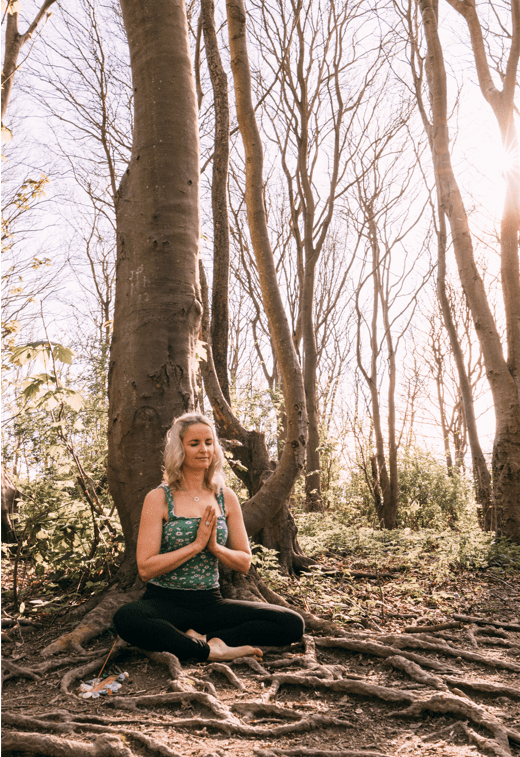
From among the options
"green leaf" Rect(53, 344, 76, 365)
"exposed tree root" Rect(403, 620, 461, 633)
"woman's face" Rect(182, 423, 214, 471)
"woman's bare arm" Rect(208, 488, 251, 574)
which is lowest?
"exposed tree root" Rect(403, 620, 461, 633)

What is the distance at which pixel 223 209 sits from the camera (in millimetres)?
6109

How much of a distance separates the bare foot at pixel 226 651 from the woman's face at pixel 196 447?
37.4 inches

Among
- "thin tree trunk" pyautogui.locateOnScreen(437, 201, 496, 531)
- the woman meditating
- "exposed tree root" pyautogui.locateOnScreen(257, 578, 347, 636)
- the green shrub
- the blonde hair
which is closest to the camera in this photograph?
the woman meditating

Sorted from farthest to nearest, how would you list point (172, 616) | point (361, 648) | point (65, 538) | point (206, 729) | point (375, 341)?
1. point (375, 341)
2. point (65, 538)
3. point (361, 648)
4. point (172, 616)
5. point (206, 729)

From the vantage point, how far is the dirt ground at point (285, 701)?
6.25 feet

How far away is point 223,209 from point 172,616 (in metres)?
4.56

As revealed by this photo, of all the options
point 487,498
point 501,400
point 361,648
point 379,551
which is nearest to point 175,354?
point 361,648

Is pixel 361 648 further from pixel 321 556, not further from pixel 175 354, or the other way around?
pixel 321 556

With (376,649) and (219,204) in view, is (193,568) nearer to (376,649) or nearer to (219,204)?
(376,649)

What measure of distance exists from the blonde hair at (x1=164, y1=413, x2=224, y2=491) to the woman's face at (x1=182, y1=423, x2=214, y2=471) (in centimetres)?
3

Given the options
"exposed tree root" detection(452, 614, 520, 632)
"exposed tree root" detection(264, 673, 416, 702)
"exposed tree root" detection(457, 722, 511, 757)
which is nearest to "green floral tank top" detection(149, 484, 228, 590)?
"exposed tree root" detection(264, 673, 416, 702)

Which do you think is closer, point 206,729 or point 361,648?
point 206,729

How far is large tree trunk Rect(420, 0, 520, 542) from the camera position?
6.82 meters

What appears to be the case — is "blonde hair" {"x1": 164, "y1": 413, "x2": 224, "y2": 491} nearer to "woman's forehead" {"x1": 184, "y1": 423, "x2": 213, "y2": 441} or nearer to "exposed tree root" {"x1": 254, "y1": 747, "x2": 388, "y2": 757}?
"woman's forehead" {"x1": 184, "y1": 423, "x2": 213, "y2": 441}
